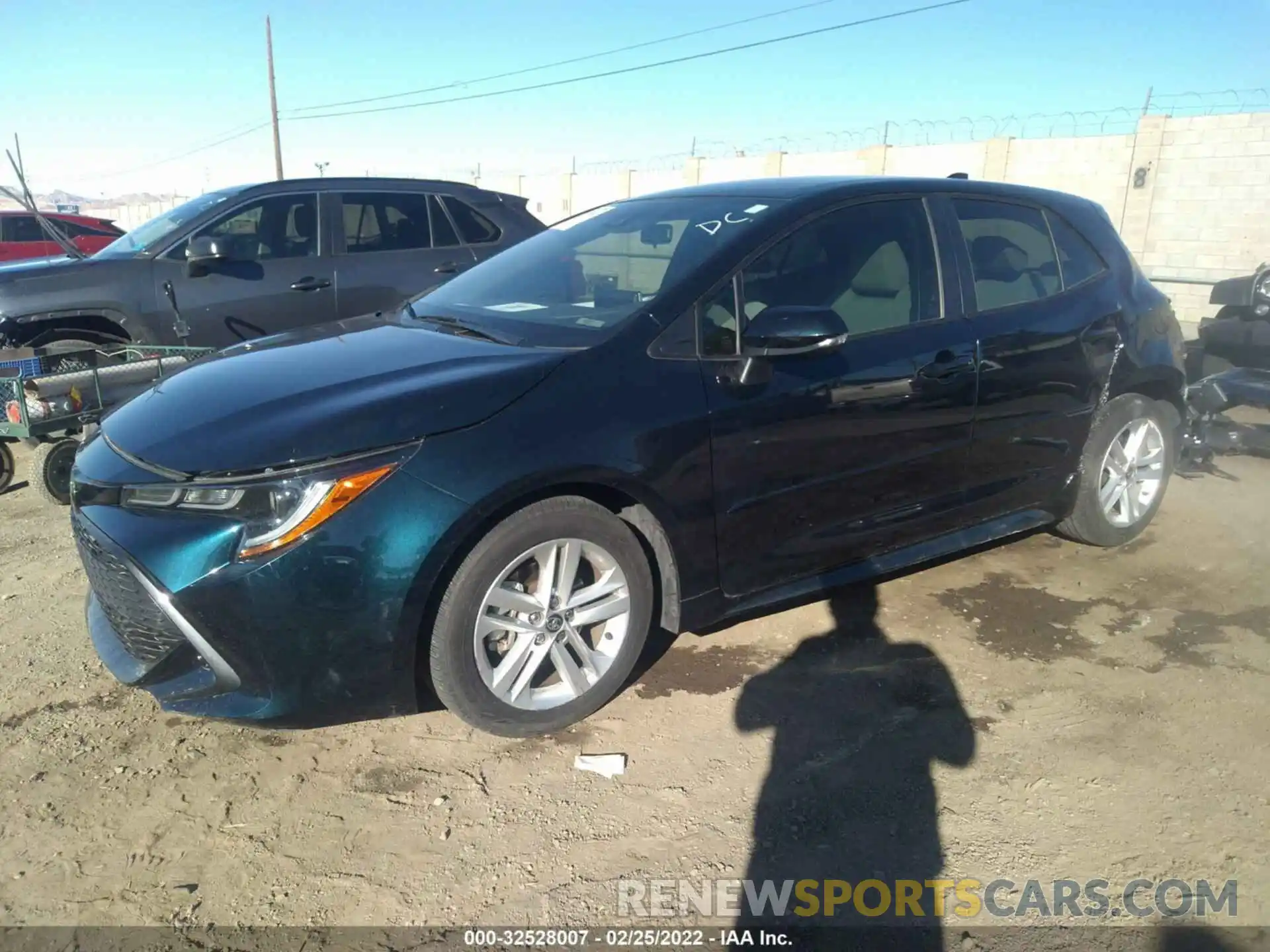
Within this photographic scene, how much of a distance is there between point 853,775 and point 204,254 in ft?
17.8

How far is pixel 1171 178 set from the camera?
1458 centimetres

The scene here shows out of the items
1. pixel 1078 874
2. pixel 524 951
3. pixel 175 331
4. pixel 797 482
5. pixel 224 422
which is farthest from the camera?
pixel 175 331

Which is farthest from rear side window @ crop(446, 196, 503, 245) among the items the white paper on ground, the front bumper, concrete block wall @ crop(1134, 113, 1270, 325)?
concrete block wall @ crop(1134, 113, 1270, 325)

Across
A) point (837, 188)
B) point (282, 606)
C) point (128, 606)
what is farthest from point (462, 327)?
point (837, 188)

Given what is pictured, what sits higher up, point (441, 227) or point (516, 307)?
point (441, 227)

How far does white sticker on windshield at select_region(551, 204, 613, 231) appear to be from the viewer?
4184 mm

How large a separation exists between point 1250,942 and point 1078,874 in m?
0.38

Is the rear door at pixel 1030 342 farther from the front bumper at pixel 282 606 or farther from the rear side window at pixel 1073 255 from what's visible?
the front bumper at pixel 282 606

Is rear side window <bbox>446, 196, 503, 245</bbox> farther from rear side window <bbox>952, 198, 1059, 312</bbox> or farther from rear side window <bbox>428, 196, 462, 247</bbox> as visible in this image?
rear side window <bbox>952, 198, 1059, 312</bbox>

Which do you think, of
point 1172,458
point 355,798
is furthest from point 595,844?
point 1172,458

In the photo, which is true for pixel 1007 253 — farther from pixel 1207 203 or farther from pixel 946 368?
pixel 1207 203

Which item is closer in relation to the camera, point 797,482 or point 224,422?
point 224,422

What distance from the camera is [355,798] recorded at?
2.72m

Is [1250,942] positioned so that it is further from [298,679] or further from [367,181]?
[367,181]
